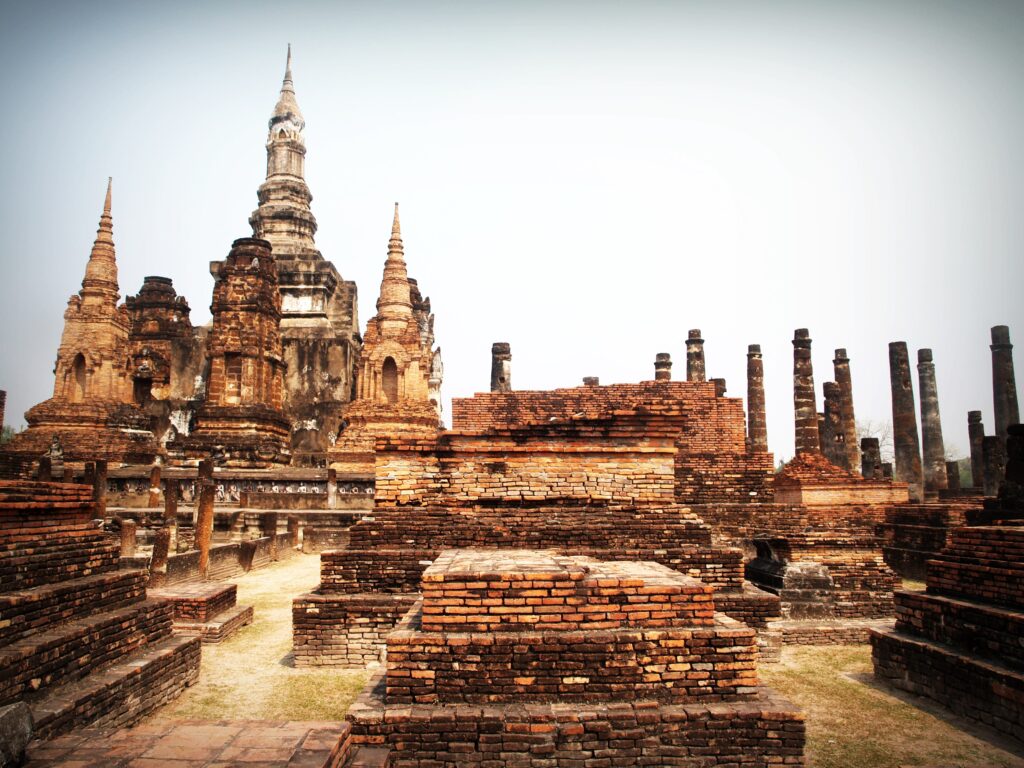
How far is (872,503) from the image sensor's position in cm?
1661

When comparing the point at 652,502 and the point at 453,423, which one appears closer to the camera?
the point at 652,502

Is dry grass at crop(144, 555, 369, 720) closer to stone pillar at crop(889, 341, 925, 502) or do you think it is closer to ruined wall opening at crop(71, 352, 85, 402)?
ruined wall opening at crop(71, 352, 85, 402)

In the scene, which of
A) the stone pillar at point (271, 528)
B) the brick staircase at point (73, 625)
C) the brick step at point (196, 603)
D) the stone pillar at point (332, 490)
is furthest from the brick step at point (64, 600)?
the stone pillar at point (332, 490)

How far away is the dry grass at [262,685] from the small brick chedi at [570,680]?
1.27 metres

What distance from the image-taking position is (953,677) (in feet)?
17.7

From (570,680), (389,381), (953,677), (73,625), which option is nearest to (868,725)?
(953,677)

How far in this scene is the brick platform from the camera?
7500 mm

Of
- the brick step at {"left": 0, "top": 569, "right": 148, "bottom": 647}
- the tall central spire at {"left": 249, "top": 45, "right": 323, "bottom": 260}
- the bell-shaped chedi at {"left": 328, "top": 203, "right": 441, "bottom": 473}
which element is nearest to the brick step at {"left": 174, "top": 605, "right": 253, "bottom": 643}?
the brick step at {"left": 0, "top": 569, "right": 148, "bottom": 647}

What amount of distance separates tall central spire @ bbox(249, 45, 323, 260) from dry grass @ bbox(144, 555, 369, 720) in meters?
23.6

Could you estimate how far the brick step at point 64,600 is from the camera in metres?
4.45

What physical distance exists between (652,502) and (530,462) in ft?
4.35

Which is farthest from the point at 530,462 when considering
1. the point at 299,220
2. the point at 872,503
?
the point at 299,220

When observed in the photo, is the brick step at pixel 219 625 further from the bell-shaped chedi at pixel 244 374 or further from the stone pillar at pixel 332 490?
the bell-shaped chedi at pixel 244 374

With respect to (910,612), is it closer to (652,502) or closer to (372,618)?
(652,502)
